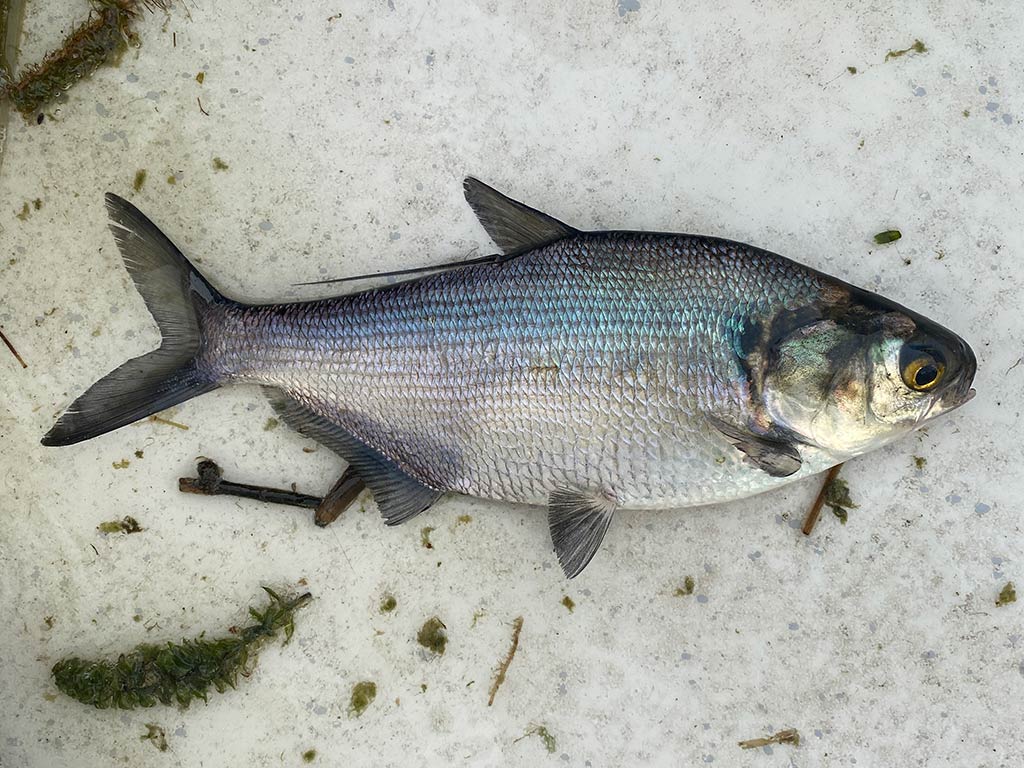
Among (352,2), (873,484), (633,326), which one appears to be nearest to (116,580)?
(633,326)

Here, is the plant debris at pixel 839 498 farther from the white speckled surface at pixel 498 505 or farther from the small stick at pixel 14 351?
the small stick at pixel 14 351

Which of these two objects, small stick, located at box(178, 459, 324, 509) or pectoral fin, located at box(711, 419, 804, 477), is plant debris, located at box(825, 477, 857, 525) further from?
small stick, located at box(178, 459, 324, 509)

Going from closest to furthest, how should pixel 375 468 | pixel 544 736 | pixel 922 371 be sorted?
1. pixel 922 371
2. pixel 375 468
3. pixel 544 736

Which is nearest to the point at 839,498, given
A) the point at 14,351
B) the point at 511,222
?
the point at 511,222

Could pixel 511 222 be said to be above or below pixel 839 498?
above

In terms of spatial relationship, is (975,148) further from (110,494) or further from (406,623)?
(110,494)

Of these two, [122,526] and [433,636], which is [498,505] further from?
[122,526]
